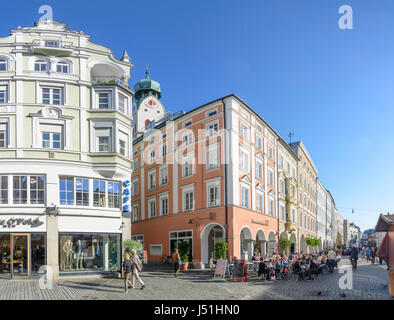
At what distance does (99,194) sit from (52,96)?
6.55 meters

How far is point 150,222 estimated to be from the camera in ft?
133

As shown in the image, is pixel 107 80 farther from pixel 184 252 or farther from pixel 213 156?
pixel 184 252

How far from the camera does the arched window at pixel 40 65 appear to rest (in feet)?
75.3

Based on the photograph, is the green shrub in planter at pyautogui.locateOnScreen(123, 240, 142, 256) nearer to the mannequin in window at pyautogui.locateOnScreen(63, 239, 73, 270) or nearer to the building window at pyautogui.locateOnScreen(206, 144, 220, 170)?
the mannequin in window at pyautogui.locateOnScreen(63, 239, 73, 270)

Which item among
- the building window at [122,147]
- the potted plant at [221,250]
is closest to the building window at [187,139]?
the potted plant at [221,250]

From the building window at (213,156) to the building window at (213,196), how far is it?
173cm

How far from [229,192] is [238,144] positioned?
440 centimetres

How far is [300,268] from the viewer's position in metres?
22.1

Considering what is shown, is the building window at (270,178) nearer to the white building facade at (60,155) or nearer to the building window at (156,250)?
the building window at (156,250)

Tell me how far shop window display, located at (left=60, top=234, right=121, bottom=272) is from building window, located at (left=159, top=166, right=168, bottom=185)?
49.5 feet

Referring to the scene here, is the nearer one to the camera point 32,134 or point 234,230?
point 32,134

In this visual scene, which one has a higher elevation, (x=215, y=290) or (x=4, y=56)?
(x=4, y=56)

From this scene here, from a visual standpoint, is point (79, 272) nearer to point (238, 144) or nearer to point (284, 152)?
point (238, 144)

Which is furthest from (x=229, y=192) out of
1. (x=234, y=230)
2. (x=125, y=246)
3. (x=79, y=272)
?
(x=79, y=272)
